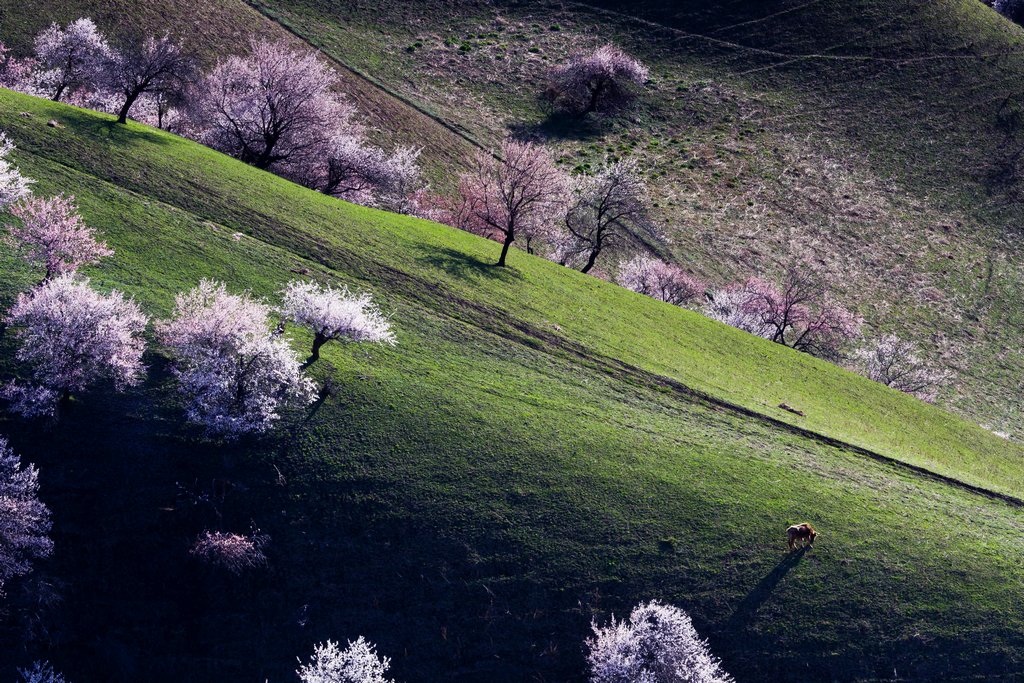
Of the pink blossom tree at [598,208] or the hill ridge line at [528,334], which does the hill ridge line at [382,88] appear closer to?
the pink blossom tree at [598,208]

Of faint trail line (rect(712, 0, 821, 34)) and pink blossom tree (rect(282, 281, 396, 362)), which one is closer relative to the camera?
pink blossom tree (rect(282, 281, 396, 362))

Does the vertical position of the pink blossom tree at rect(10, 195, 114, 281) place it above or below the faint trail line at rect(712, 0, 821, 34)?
below

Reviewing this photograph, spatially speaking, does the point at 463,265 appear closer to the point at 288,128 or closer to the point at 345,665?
the point at 288,128

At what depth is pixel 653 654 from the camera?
31.2 m

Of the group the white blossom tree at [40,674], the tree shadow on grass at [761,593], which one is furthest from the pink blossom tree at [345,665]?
the tree shadow on grass at [761,593]

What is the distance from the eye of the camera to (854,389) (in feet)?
194

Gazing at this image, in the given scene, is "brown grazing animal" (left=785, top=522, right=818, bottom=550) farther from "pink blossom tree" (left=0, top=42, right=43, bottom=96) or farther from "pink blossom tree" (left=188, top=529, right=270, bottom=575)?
"pink blossom tree" (left=0, top=42, right=43, bottom=96)

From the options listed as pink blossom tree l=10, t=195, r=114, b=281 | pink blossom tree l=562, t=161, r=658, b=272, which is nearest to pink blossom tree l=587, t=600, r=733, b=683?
pink blossom tree l=10, t=195, r=114, b=281

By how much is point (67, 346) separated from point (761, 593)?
31127mm

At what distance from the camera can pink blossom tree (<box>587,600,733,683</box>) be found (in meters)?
30.4

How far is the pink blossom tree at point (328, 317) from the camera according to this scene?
132 ft

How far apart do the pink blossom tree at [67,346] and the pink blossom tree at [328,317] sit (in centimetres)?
758

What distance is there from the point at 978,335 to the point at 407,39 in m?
80.1

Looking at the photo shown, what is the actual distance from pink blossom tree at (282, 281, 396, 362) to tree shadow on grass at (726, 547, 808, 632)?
21.0 metres
